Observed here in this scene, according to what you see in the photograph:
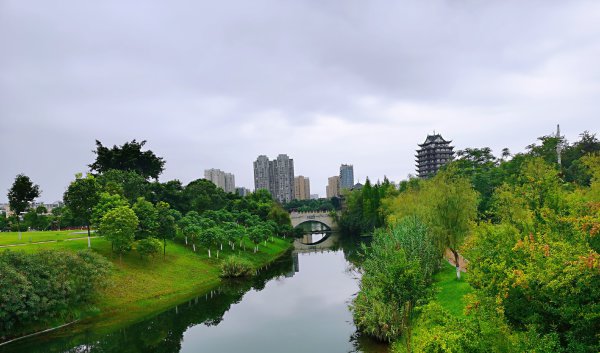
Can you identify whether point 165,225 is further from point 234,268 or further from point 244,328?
point 244,328

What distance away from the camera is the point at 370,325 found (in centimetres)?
2494

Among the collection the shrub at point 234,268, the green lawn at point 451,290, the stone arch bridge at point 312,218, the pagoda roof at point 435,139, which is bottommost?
the shrub at point 234,268

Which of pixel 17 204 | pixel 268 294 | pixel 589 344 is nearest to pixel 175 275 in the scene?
pixel 268 294

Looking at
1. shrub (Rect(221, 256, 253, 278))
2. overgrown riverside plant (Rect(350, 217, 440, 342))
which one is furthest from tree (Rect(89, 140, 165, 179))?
overgrown riverside plant (Rect(350, 217, 440, 342))

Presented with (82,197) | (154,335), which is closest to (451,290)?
(154,335)

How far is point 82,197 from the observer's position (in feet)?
149

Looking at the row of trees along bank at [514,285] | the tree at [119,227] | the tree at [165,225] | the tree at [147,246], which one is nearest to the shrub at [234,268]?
the tree at [165,225]

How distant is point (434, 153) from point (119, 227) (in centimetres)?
12959

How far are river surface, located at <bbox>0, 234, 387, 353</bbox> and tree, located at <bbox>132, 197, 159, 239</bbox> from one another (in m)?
11.5

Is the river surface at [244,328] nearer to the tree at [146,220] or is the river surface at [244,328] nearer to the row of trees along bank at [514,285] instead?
the row of trees along bank at [514,285]

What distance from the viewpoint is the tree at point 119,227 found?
4216 cm

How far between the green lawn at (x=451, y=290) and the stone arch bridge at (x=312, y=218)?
253 feet

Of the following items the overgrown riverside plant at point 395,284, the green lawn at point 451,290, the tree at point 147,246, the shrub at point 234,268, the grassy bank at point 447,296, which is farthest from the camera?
the shrub at point 234,268

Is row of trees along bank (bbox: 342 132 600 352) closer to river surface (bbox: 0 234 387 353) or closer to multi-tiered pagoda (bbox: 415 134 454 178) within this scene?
river surface (bbox: 0 234 387 353)
